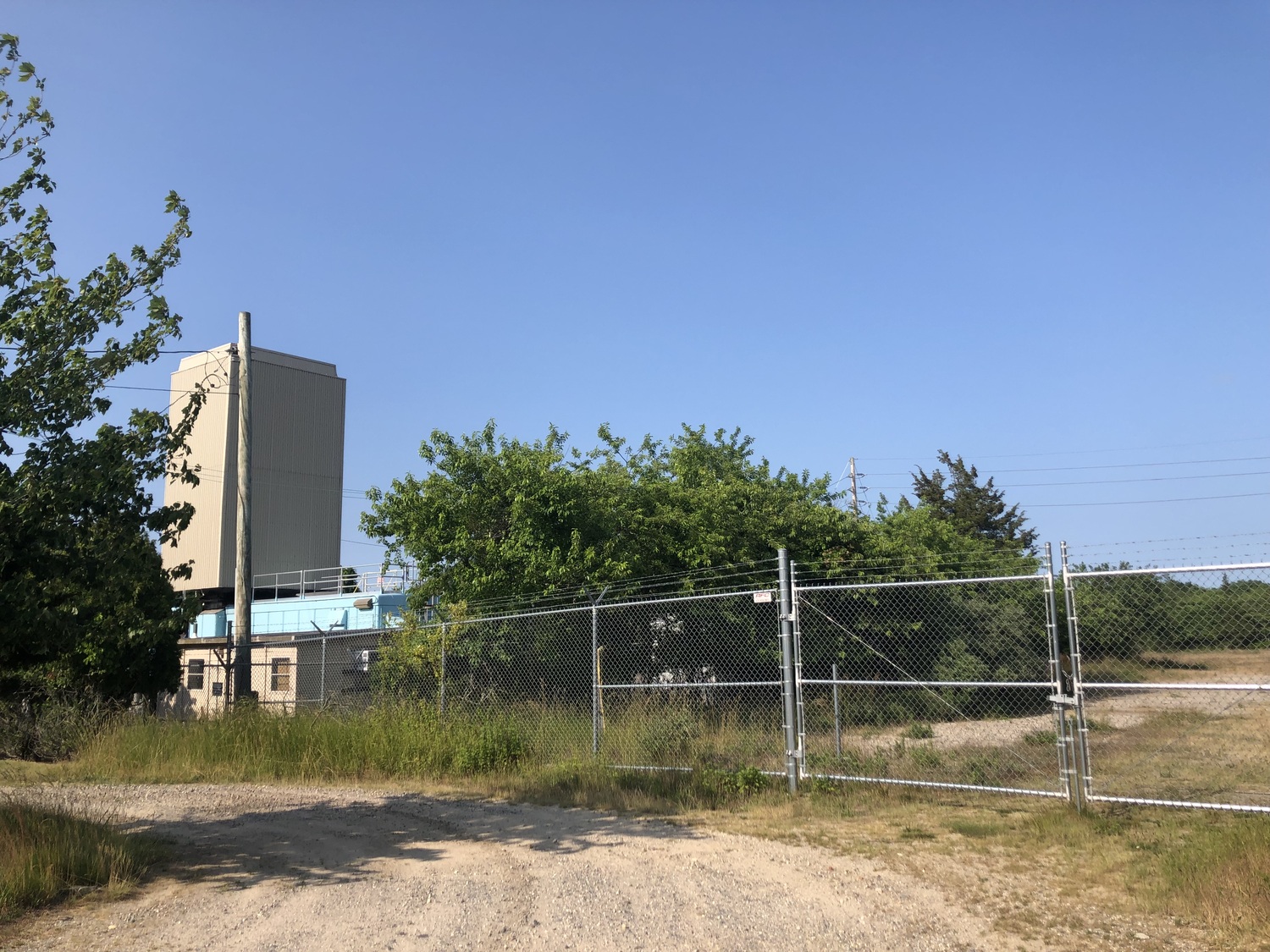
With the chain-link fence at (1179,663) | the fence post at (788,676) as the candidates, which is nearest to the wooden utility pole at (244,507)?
the fence post at (788,676)

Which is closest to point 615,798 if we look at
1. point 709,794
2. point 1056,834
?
point 709,794

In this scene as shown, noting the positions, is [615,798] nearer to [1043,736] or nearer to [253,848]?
[253,848]

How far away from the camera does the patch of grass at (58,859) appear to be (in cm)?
647

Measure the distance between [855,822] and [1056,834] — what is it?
1671 millimetres

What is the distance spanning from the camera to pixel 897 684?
8.90m

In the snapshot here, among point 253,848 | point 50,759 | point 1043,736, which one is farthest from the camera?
point 50,759

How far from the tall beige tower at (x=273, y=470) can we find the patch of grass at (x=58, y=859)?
23.9 meters

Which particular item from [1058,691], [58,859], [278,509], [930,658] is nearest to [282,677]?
[278,509]

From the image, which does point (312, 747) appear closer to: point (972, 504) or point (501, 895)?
point (501, 895)

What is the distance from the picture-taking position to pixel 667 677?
51.6 ft

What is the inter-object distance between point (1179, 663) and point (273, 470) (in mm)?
29462

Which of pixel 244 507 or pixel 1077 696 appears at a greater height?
pixel 244 507

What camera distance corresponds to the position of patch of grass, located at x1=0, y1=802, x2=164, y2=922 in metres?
6.47

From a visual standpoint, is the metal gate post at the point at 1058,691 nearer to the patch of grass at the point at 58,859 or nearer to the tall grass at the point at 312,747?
the tall grass at the point at 312,747
